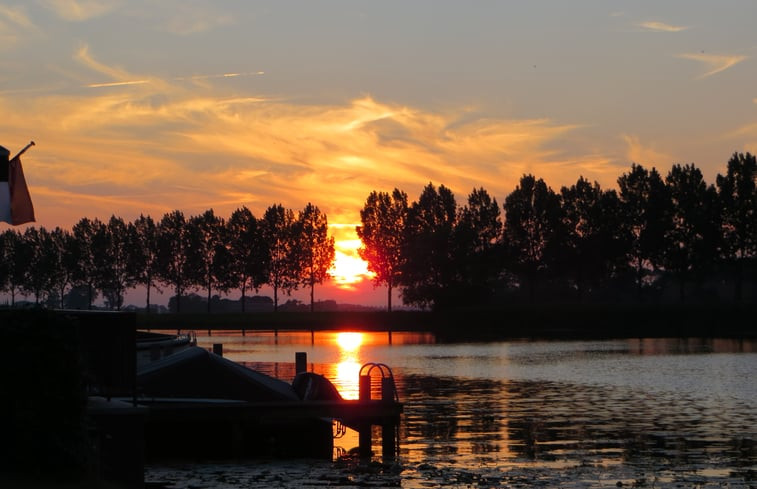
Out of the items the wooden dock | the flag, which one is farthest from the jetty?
the flag

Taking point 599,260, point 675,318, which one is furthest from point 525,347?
point 599,260

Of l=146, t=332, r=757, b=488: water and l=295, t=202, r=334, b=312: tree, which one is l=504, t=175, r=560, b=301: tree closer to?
l=295, t=202, r=334, b=312: tree

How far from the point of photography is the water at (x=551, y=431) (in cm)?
2438

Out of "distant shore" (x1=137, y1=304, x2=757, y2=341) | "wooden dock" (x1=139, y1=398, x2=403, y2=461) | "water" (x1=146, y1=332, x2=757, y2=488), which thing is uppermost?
"distant shore" (x1=137, y1=304, x2=757, y2=341)

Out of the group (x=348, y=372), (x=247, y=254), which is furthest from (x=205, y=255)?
(x=348, y=372)

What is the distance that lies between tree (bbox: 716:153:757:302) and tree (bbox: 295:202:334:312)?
240 feet

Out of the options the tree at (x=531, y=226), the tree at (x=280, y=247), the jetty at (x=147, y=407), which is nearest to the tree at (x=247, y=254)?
the tree at (x=280, y=247)

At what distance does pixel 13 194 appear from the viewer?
22.4 m

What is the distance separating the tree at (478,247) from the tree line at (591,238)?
6.1 inches

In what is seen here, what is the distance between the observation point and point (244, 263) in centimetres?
19550

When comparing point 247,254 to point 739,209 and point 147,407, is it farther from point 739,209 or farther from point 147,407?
point 147,407

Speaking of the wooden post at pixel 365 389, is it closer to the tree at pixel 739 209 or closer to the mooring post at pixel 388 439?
the mooring post at pixel 388 439

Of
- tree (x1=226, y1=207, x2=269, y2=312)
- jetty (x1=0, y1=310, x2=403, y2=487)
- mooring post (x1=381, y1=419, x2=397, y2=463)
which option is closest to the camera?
jetty (x1=0, y1=310, x2=403, y2=487)

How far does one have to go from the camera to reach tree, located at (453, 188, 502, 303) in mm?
152750
